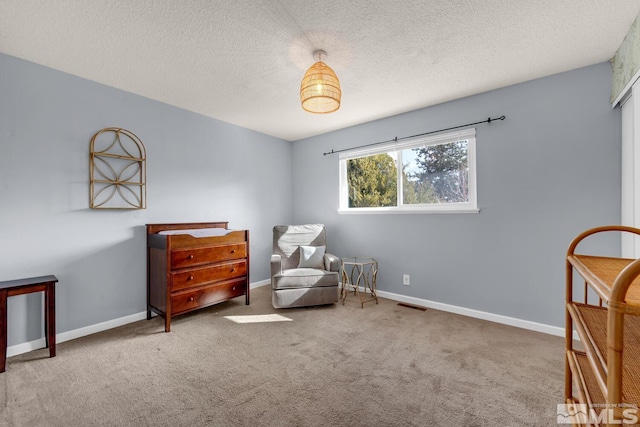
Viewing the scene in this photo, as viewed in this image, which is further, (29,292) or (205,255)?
→ (205,255)

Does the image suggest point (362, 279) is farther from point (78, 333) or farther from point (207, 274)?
point (78, 333)

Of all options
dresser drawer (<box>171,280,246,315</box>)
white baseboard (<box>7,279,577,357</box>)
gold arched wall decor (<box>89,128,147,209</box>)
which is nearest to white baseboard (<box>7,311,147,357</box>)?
white baseboard (<box>7,279,577,357</box>)

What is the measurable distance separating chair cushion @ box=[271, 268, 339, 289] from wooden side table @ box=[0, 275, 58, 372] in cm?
189

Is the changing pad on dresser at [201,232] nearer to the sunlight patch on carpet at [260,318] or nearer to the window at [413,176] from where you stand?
the sunlight patch on carpet at [260,318]

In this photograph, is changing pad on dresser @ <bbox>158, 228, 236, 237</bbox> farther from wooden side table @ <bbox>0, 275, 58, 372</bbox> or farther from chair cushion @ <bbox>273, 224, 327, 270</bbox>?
wooden side table @ <bbox>0, 275, 58, 372</bbox>

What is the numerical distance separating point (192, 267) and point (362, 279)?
87.9 inches

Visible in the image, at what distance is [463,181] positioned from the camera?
3107 millimetres

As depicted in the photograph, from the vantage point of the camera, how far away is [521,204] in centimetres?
270

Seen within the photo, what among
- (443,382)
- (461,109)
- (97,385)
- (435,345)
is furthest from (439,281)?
(97,385)

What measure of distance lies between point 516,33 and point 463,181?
1.48 meters

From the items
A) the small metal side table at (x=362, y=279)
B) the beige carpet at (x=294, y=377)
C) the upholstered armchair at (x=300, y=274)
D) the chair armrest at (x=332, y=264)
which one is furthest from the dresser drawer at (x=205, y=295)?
the small metal side table at (x=362, y=279)

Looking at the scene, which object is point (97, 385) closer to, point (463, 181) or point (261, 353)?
point (261, 353)

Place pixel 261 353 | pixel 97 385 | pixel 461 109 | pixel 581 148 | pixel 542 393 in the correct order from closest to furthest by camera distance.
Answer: pixel 542 393 → pixel 97 385 → pixel 261 353 → pixel 581 148 → pixel 461 109

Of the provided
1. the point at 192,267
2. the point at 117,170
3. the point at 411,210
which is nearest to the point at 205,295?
the point at 192,267
